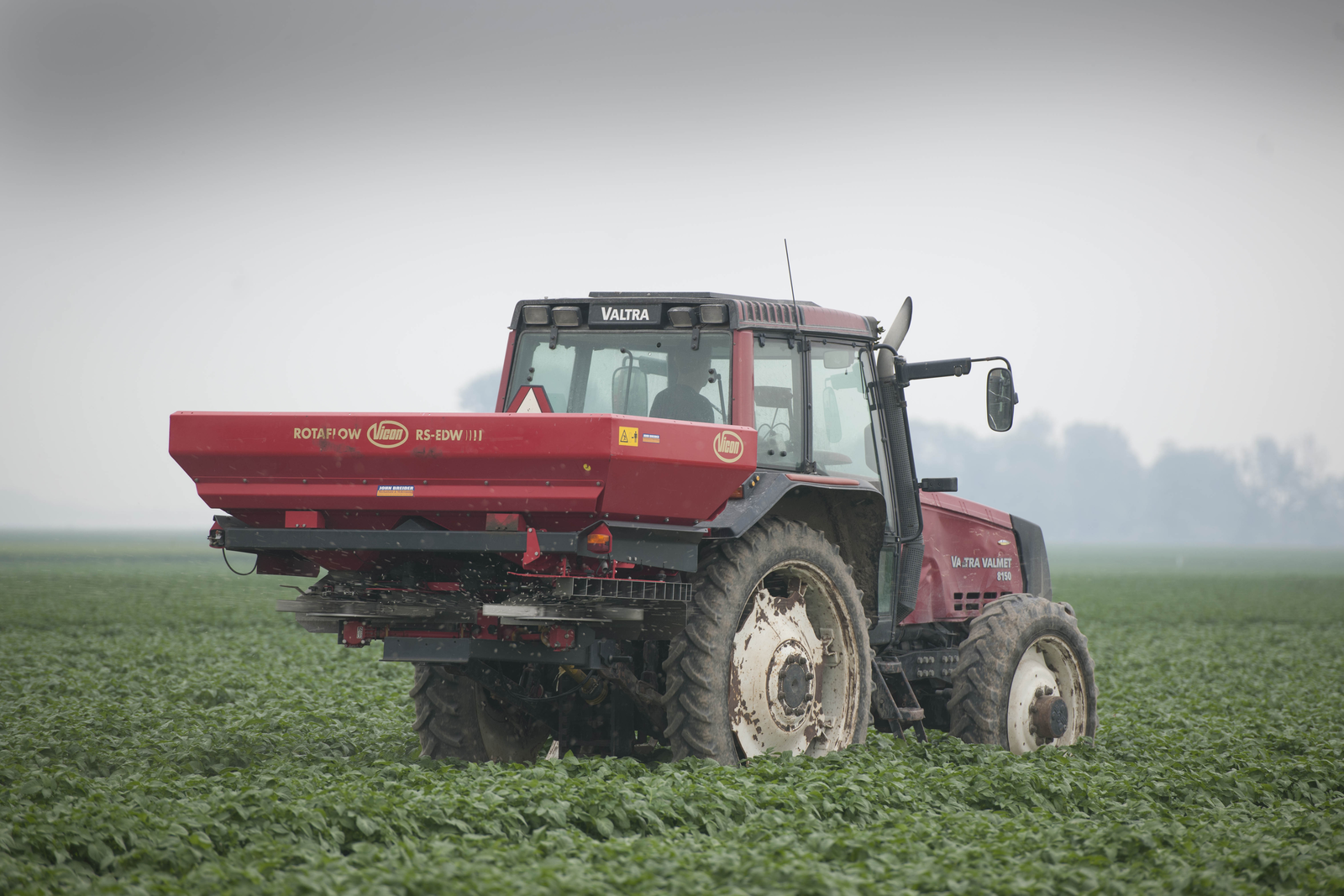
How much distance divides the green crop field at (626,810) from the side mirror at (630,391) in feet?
7.29

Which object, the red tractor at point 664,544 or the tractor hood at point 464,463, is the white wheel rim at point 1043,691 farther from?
the tractor hood at point 464,463

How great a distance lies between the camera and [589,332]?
8992mm

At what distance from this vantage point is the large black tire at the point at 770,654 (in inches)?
301

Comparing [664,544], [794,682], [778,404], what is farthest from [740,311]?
[794,682]

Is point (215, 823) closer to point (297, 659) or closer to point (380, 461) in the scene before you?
point (380, 461)

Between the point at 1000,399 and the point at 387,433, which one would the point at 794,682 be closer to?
the point at 1000,399

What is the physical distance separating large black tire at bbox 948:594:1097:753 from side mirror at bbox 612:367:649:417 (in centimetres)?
302

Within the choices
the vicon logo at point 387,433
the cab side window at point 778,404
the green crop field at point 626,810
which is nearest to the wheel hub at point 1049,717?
the green crop field at point 626,810

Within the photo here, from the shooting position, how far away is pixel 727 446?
7.40 m

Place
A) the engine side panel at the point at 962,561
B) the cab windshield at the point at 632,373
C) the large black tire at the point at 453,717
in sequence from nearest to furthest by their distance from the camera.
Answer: the cab windshield at the point at 632,373 < the large black tire at the point at 453,717 < the engine side panel at the point at 962,561

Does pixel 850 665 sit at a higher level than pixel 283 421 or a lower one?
lower

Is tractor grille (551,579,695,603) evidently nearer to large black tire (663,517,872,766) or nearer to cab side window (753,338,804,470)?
large black tire (663,517,872,766)

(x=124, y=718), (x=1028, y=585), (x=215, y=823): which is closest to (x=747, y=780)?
(x=215, y=823)

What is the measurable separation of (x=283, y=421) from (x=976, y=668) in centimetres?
514
